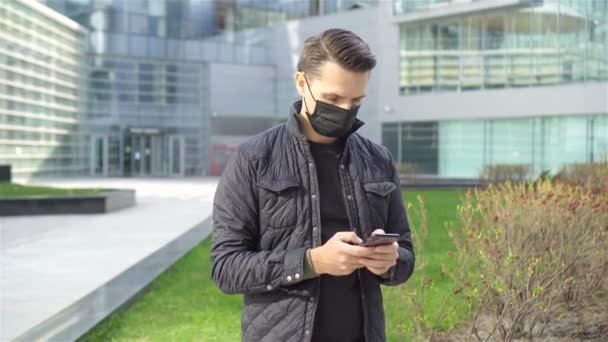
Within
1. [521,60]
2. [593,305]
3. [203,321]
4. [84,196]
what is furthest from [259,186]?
[521,60]

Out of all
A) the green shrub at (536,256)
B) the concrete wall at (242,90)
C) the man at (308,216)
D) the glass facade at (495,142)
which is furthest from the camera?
the concrete wall at (242,90)

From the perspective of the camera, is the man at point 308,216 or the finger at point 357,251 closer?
the finger at point 357,251

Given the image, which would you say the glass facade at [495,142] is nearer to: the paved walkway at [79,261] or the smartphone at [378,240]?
the paved walkway at [79,261]

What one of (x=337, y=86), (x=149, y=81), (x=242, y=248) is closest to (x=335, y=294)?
(x=242, y=248)

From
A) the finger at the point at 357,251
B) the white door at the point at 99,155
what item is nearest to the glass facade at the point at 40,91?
the white door at the point at 99,155

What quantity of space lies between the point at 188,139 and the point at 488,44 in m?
19.3

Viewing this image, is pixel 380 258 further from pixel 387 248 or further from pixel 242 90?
pixel 242 90

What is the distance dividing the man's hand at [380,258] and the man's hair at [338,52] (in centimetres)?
52

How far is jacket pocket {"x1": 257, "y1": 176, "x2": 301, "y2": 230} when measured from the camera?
242cm

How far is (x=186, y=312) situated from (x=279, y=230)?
5595 millimetres

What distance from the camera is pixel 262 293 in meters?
2.46

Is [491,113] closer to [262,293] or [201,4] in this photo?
[201,4]

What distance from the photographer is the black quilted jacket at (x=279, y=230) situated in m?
2.38

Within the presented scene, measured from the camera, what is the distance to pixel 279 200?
2.43 meters
